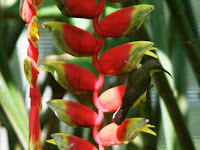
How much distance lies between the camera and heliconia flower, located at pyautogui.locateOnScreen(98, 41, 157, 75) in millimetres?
233

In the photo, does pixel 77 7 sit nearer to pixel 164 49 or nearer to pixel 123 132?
pixel 123 132

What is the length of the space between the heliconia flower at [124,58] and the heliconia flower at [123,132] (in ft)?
0.10

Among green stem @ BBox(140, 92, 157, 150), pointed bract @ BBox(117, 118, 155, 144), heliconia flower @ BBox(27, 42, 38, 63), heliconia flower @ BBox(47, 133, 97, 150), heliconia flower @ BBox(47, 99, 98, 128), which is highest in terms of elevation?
heliconia flower @ BBox(27, 42, 38, 63)

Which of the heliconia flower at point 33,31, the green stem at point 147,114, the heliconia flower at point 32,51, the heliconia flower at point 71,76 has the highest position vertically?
the heliconia flower at point 33,31

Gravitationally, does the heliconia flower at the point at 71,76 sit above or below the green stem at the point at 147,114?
above

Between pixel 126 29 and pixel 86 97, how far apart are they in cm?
31

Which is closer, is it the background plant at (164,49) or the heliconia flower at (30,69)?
the heliconia flower at (30,69)

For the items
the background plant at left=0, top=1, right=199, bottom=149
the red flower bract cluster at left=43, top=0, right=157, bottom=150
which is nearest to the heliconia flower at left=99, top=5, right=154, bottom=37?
the red flower bract cluster at left=43, top=0, right=157, bottom=150

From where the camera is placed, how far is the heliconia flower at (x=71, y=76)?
0.24 m

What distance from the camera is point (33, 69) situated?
0.76 feet

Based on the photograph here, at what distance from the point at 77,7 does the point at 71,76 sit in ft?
0.14

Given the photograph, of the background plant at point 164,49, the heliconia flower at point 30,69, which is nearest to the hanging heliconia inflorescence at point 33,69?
the heliconia flower at point 30,69

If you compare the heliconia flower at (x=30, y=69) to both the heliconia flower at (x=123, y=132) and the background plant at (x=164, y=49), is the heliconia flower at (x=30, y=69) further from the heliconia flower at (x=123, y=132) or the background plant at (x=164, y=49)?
the background plant at (x=164, y=49)

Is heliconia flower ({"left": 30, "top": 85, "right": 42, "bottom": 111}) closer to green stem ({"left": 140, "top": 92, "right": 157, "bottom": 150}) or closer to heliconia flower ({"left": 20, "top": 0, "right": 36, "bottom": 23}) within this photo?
heliconia flower ({"left": 20, "top": 0, "right": 36, "bottom": 23})
